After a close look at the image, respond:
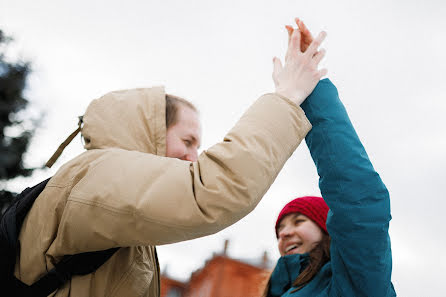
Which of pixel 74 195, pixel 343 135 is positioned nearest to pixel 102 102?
pixel 74 195

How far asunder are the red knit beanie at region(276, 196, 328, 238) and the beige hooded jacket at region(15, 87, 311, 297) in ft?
4.85

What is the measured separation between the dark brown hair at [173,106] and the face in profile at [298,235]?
1.35 meters

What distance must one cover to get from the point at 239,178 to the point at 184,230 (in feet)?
0.84

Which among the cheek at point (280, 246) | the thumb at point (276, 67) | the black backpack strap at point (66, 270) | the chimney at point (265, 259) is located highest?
the thumb at point (276, 67)

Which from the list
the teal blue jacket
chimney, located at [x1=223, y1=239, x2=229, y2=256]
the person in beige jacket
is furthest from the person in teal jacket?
chimney, located at [x1=223, y1=239, x2=229, y2=256]

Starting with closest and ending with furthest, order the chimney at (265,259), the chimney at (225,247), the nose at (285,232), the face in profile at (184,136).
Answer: the face in profile at (184,136) → the nose at (285,232) → the chimney at (225,247) → the chimney at (265,259)

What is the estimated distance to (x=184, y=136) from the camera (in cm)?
177

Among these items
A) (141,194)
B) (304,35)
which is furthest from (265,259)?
(141,194)

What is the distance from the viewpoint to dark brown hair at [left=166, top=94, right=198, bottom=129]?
5.80 ft

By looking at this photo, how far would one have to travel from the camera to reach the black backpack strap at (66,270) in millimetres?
1210

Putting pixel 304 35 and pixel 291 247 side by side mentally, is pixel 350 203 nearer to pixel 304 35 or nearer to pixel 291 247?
pixel 304 35

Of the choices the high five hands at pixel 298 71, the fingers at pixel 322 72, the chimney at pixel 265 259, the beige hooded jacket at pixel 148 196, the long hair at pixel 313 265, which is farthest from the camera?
the chimney at pixel 265 259

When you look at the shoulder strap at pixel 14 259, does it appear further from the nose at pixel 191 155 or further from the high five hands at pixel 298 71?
the high five hands at pixel 298 71

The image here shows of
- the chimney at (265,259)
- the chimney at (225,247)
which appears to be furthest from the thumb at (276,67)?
the chimney at (265,259)
